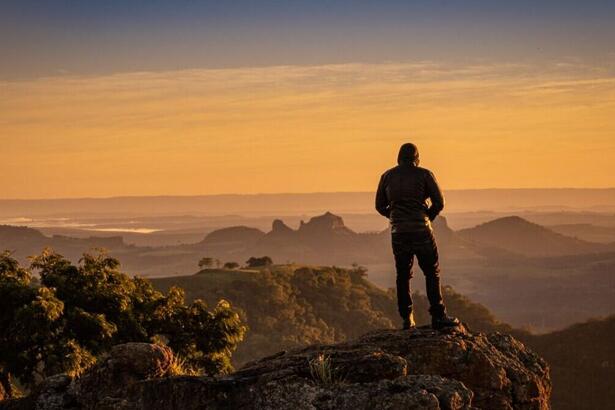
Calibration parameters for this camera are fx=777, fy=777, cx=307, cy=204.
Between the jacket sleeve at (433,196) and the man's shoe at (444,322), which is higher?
the jacket sleeve at (433,196)

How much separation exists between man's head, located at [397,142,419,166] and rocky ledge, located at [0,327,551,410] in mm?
3538

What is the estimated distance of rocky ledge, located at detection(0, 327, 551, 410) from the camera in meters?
11.8

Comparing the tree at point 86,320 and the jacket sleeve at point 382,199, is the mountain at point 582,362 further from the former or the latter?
the jacket sleeve at point 382,199

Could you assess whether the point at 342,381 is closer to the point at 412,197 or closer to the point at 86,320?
the point at 412,197

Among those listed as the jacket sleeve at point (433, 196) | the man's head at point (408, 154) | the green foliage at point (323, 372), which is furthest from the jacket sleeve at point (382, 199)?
the green foliage at point (323, 372)

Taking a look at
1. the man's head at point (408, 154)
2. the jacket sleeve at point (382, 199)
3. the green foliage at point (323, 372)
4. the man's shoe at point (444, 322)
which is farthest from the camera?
the jacket sleeve at point (382, 199)

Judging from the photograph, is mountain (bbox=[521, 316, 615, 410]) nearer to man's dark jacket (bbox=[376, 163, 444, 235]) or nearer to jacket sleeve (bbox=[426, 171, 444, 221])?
jacket sleeve (bbox=[426, 171, 444, 221])

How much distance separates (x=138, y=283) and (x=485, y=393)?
96.1 ft

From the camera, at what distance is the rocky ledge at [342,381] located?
11.8 meters

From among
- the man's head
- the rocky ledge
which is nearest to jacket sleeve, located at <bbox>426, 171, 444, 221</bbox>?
the man's head

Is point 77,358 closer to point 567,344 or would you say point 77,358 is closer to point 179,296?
point 179,296

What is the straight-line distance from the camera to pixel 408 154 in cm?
1606

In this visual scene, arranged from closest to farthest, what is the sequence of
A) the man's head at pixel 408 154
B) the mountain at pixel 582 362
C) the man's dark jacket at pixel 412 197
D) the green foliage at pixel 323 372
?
the green foliage at pixel 323 372
the man's dark jacket at pixel 412 197
the man's head at pixel 408 154
the mountain at pixel 582 362

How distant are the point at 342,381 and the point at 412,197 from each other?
4.95 m
